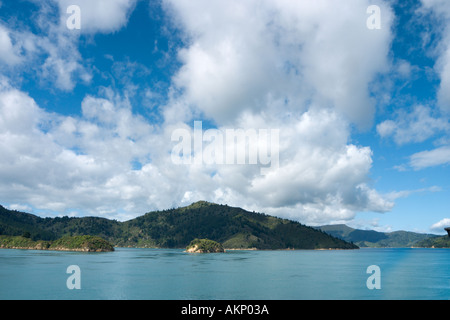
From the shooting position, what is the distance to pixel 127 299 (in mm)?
79062
